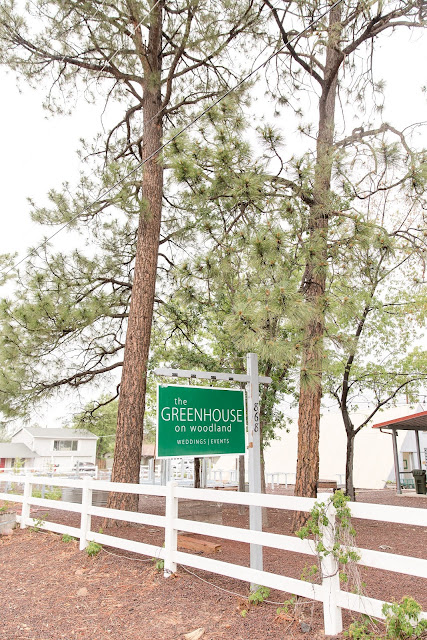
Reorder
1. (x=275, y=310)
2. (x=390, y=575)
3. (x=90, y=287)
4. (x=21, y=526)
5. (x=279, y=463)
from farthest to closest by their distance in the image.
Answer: (x=279, y=463), (x=90, y=287), (x=21, y=526), (x=390, y=575), (x=275, y=310)

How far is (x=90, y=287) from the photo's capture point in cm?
1040

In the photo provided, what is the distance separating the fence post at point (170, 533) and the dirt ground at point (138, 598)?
0.12 meters

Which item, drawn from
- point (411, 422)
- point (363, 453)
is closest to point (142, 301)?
point (411, 422)

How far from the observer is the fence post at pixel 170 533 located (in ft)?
16.3

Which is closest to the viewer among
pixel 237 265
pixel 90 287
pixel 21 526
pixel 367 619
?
pixel 367 619

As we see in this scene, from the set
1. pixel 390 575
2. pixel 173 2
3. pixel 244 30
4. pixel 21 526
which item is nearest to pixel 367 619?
pixel 390 575

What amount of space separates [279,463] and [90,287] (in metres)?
22.3

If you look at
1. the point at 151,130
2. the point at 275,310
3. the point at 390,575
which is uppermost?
the point at 151,130

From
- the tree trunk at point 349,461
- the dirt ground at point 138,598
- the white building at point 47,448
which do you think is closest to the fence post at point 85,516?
the dirt ground at point 138,598

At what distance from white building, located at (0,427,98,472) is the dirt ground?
31.6 metres

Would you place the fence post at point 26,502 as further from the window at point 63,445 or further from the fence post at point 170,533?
the window at point 63,445

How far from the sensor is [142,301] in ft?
29.4

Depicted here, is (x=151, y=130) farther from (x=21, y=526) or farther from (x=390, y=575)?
(x=390, y=575)

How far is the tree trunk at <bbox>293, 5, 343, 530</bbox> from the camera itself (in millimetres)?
6008
